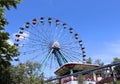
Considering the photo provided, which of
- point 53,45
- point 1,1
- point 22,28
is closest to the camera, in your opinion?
point 1,1

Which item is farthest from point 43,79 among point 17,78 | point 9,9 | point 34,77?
point 9,9

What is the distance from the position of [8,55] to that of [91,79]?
40.0 m

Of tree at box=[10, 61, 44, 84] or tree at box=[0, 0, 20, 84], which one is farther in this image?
tree at box=[10, 61, 44, 84]

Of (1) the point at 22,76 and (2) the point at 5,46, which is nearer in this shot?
(2) the point at 5,46

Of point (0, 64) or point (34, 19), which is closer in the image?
point (0, 64)

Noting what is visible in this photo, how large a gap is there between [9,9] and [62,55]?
3796 cm

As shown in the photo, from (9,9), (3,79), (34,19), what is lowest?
(3,79)

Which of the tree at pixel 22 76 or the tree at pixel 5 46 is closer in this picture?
the tree at pixel 5 46

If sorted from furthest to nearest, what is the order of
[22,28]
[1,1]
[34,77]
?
[22,28], [34,77], [1,1]

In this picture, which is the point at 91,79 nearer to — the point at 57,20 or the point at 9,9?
the point at 57,20

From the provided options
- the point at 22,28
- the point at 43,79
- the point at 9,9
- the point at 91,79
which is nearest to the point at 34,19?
the point at 22,28

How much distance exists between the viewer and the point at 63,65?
5684cm

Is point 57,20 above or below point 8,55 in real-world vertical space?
above

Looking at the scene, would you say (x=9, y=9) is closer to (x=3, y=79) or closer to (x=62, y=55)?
(x=3, y=79)
